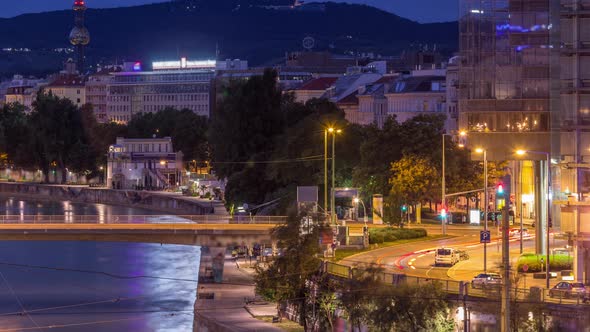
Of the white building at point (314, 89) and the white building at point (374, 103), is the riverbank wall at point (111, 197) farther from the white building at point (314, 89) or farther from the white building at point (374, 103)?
the white building at point (314, 89)

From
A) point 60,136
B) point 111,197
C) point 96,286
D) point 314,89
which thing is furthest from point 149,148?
point 96,286

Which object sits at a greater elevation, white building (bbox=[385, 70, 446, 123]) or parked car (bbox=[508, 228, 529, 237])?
white building (bbox=[385, 70, 446, 123])

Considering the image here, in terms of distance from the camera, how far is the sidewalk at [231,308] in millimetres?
46375

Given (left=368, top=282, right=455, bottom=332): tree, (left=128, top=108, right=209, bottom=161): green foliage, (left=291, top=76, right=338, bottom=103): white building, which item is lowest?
(left=368, top=282, right=455, bottom=332): tree

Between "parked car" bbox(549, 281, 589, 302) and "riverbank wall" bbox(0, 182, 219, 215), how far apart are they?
205 ft

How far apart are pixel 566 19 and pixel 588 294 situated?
28.6 ft

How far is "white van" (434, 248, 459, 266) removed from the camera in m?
47.3

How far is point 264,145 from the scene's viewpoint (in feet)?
294

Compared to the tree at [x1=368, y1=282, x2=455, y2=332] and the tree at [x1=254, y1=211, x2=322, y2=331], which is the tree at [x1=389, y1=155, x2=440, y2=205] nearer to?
the tree at [x1=254, y1=211, x2=322, y2=331]

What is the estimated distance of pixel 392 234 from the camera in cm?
5644

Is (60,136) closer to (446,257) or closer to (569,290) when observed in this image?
(446,257)

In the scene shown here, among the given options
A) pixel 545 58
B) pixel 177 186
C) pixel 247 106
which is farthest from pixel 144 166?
pixel 545 58

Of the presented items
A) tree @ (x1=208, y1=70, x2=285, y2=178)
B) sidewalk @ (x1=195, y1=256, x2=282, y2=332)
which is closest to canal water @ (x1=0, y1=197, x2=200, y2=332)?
sidewalk @ (x1=195, y1=256, x2=282, y2=332)

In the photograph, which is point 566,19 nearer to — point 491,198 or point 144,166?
point 491,198
